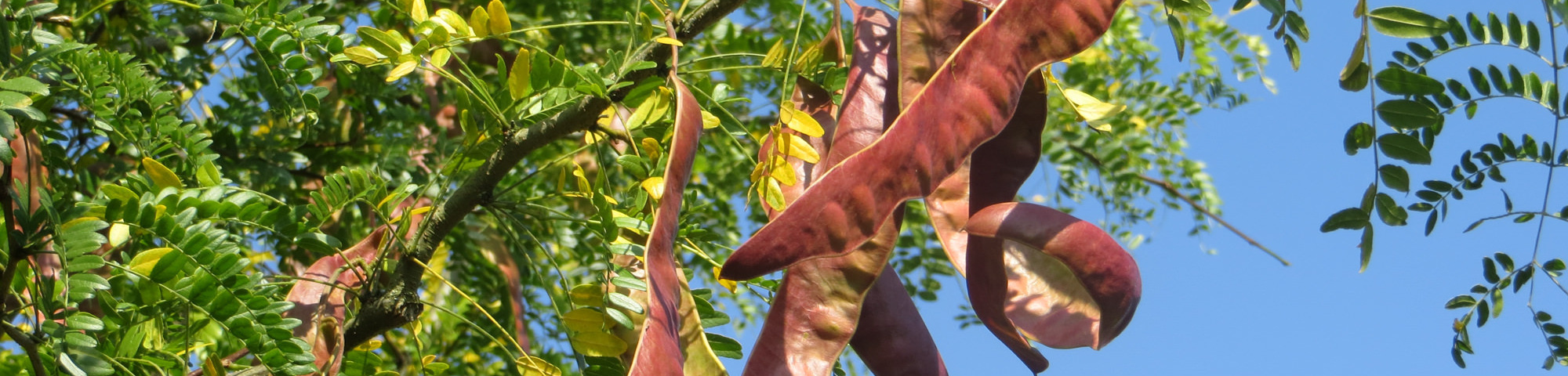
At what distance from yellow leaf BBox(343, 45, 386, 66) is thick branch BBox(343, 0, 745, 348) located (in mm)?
124

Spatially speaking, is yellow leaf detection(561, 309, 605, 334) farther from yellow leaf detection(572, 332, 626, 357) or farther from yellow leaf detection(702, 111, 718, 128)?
yellow leaf detection(702, 111, 718, 128)

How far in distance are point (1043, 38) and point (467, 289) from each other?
1.57 meters

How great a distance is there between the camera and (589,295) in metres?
0.93

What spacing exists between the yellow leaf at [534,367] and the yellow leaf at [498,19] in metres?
0.27

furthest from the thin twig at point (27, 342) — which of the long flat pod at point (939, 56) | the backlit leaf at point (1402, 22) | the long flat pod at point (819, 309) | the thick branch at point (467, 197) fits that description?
the backlit leaf at point (1402, 22)

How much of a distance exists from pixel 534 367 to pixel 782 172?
0.32 meters

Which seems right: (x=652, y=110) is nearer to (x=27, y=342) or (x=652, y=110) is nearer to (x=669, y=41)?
(x=669, y=41)

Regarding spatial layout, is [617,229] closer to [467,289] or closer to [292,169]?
[292,169]

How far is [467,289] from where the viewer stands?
214 cm

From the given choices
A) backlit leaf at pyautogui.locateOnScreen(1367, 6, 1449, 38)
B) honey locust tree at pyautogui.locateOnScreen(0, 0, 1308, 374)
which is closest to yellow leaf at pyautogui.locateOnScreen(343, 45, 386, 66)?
honey locust tree at pyautogui.locateOnScreen(0, 0, 1308, 374)

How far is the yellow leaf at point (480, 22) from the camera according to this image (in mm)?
962

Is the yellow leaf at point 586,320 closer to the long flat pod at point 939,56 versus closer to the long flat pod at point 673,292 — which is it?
the long flat pod at point 673,292

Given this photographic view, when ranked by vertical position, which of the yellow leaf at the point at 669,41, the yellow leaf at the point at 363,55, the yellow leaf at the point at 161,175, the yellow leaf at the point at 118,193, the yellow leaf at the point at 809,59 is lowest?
the yellow leaf at the point at 118,193

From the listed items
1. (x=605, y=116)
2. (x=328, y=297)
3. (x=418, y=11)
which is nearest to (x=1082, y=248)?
(x=605, y=116)
